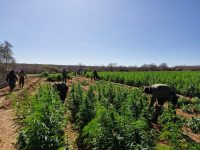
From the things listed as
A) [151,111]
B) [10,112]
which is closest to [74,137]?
[151,111]

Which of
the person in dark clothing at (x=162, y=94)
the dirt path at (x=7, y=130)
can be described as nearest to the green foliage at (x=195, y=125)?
the person in dark clothing at (x=162, y=94)

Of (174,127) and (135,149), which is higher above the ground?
(174,127)

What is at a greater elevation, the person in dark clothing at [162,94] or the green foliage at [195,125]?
the person in dark clothing at [162,94]

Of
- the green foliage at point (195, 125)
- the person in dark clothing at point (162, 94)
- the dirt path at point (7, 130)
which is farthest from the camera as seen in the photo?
the person in dark clothing at point (162, 94)

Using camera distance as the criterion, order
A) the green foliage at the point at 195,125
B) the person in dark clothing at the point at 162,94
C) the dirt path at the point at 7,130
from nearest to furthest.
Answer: the dirt path at the point at 7,130 < the green foliage at the point at 195,125 < the person in dark clothing at the point at 162,94

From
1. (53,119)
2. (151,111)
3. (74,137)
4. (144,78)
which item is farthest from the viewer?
(144,78)

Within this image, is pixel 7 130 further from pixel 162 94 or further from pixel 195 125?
pixel 195 125

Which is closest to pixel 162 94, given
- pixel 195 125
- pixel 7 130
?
pixel 195 125

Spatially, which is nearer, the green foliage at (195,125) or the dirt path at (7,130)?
the dirt path at (7,130)

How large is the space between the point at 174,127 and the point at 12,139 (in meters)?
5.90

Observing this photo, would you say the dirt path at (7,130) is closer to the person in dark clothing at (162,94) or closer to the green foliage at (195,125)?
→ the person in dark clothing at (162,94)

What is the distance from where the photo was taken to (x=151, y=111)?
13055 mm

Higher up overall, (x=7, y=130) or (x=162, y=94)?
(x=162, y=94)

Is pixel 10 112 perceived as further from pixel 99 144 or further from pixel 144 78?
pixel 144 78
